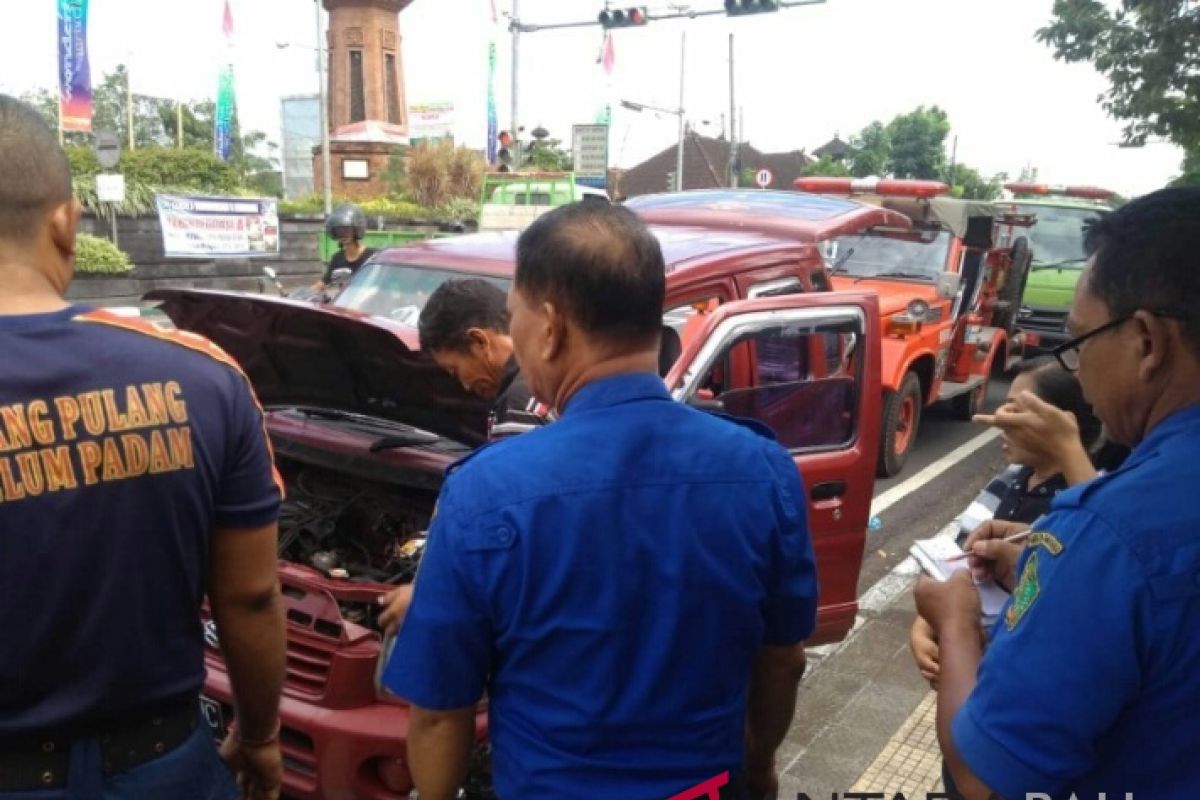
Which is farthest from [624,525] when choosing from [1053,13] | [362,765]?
[1053,13]

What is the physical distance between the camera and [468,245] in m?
4.73

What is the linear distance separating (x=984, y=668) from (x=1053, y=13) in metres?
10.00

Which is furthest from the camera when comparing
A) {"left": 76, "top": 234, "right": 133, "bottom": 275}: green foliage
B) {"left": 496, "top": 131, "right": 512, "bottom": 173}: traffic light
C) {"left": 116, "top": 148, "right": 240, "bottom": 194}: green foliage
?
{"left": 496, "top": 131, "right": 512, "bottom": 173}: traffic light

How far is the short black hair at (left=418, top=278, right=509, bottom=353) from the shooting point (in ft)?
9.60

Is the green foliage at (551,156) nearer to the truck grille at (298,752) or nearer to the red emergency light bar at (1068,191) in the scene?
the red emergency light bar at (1068,191)

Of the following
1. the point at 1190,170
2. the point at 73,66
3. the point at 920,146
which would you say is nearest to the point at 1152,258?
the point at 1190,170

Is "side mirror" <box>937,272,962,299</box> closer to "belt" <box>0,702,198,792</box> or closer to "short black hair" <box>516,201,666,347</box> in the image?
"short black hair" <box>516,201,666,347</box>

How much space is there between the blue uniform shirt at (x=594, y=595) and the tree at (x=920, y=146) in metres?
45.2

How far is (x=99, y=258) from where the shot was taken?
14.2m

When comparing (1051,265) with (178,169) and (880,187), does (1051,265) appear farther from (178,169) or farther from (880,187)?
(178,169)

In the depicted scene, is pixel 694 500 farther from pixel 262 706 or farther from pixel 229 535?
pixel 262 706

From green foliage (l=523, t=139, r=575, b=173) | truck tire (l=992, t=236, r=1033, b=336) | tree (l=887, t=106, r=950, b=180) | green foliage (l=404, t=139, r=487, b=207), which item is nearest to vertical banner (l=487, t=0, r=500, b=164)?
green foliage (l=523, t=139, r=575, b=173)

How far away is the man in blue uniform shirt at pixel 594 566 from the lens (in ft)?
4.75

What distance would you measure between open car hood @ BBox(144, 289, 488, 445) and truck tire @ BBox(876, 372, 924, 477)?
176 inches
